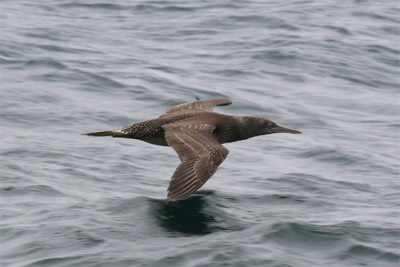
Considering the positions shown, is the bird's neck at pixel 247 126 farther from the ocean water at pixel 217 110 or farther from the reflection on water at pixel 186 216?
the reflection on water at pixel 186 216

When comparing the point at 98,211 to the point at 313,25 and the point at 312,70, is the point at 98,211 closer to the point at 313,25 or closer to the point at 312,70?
the point at 312,70

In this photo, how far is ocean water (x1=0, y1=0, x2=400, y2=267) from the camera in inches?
365

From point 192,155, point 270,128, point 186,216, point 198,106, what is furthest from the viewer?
point 198,106

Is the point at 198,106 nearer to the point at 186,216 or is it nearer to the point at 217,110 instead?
the point at 217,110

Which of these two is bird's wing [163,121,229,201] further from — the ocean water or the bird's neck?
the bird's neck

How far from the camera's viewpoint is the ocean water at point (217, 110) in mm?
9266

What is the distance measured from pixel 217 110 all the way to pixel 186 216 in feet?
16.6

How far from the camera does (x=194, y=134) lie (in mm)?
10062

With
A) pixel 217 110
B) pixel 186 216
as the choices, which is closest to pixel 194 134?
pixel 186 216

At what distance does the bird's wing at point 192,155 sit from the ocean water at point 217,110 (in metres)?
0.64

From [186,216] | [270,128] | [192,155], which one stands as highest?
[192,155]

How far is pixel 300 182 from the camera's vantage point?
11.9 m

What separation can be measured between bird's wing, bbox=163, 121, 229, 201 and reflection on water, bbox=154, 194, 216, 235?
0.76 meters

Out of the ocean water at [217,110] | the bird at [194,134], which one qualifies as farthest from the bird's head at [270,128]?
the ocean water at [217,110]
